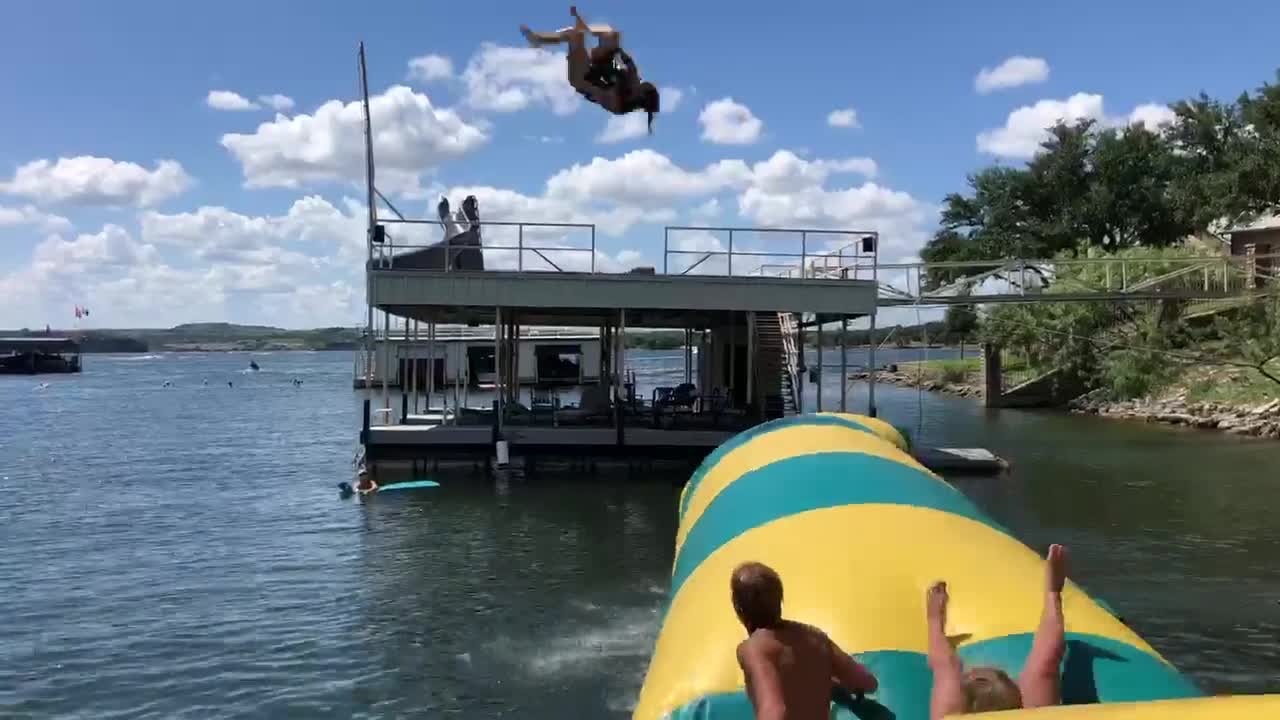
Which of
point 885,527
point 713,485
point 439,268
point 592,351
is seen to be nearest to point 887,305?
point 439,268

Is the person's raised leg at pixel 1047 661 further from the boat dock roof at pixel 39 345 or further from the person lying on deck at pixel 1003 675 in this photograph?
the boat dock roof at pixel 39 345

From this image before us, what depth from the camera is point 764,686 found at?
4.72 meters

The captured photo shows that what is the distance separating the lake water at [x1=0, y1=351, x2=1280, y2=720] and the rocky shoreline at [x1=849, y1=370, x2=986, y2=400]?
25641mm

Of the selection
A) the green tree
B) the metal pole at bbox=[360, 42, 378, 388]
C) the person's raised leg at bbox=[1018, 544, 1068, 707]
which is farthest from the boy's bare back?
the green tree

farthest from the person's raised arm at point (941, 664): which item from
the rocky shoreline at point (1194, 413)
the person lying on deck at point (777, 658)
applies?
the rocky shoreline at point (1194, 413)

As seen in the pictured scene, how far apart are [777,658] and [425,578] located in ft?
37.1

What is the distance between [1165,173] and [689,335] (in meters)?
37.2

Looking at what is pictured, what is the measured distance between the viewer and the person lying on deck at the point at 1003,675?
4.61 metres

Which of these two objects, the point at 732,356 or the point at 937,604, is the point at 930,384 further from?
the point at 937,604

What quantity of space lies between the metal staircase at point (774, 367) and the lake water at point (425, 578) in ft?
19.1

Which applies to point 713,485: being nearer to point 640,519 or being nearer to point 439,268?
point 640,519

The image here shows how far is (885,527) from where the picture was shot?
6.43 metres

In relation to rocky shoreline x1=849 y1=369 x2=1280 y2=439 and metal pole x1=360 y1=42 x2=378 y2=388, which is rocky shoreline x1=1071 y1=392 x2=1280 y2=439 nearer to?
rocky shoreline x1=849 y1=369 x2=1280 y2=439

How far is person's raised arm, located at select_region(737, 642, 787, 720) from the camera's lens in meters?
4.69
